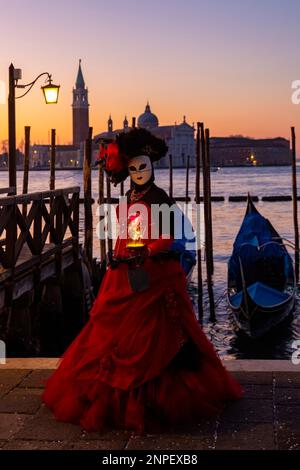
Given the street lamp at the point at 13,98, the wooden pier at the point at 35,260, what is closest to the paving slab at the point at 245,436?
the wooden pier at the point at 35,260

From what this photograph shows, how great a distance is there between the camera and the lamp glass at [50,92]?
8.76m

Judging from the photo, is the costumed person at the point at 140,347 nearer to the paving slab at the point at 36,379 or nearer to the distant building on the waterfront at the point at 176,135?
the paving slab at the point at 36,379

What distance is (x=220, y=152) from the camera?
5290 inches

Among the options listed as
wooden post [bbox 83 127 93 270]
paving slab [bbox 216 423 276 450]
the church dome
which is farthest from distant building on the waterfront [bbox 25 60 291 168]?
paving slab [bbox 216 423 276 450]

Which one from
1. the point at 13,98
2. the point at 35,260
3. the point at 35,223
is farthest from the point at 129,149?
the point at 13,98

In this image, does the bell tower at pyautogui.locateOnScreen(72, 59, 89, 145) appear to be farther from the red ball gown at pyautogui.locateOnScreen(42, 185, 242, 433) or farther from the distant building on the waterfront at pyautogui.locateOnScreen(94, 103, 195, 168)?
the red ball gown at pyautogui.locateOnScreen(42, 185, 242, 433)

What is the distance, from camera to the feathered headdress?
3459mm

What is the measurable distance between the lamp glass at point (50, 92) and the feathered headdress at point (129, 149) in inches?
216

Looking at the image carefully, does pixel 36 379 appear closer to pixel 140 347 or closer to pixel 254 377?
pixel 140 347

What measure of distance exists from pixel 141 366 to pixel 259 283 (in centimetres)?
649

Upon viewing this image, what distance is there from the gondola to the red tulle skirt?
5.96 metres

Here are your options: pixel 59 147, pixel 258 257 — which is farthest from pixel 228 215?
pixel 59 147
